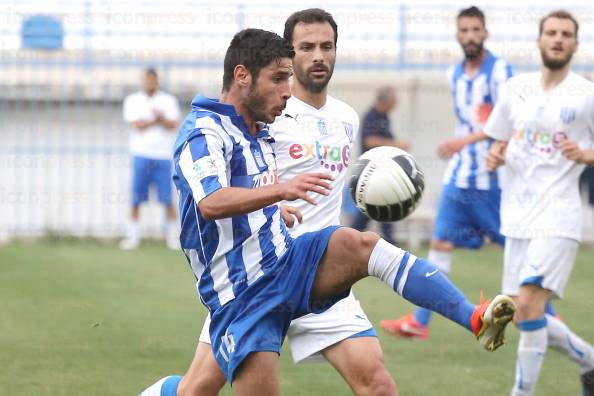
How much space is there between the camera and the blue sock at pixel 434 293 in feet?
15.0

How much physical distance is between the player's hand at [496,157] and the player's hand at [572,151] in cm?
45

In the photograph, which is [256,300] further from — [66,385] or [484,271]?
[484,271]

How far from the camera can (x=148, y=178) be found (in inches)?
581

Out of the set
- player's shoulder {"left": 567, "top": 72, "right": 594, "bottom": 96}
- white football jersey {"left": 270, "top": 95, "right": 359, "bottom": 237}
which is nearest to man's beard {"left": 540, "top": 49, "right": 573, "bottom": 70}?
player's shoulder {"left": 567, "top": 72, "right": 594, "bottom": 96}

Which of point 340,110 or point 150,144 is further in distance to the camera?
point 150,144

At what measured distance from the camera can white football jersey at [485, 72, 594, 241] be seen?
697 centimetres

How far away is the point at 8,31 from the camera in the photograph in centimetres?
1538

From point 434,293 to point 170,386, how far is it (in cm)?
149

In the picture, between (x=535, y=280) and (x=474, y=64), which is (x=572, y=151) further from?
(x=474, y=64)

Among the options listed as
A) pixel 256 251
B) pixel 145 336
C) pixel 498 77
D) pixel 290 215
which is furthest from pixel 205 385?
pixel 498 77

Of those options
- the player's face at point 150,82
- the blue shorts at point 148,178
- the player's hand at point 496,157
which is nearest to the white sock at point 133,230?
the blue shorts at point 148,178

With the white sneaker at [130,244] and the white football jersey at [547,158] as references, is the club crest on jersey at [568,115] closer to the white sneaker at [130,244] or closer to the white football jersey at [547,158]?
the white football jersey at [547,158]

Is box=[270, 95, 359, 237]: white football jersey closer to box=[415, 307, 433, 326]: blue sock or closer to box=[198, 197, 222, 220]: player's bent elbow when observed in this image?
box=[198, 197, 222, 220]: player's bent elbow

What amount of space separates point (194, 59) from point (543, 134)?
9.00 meters
